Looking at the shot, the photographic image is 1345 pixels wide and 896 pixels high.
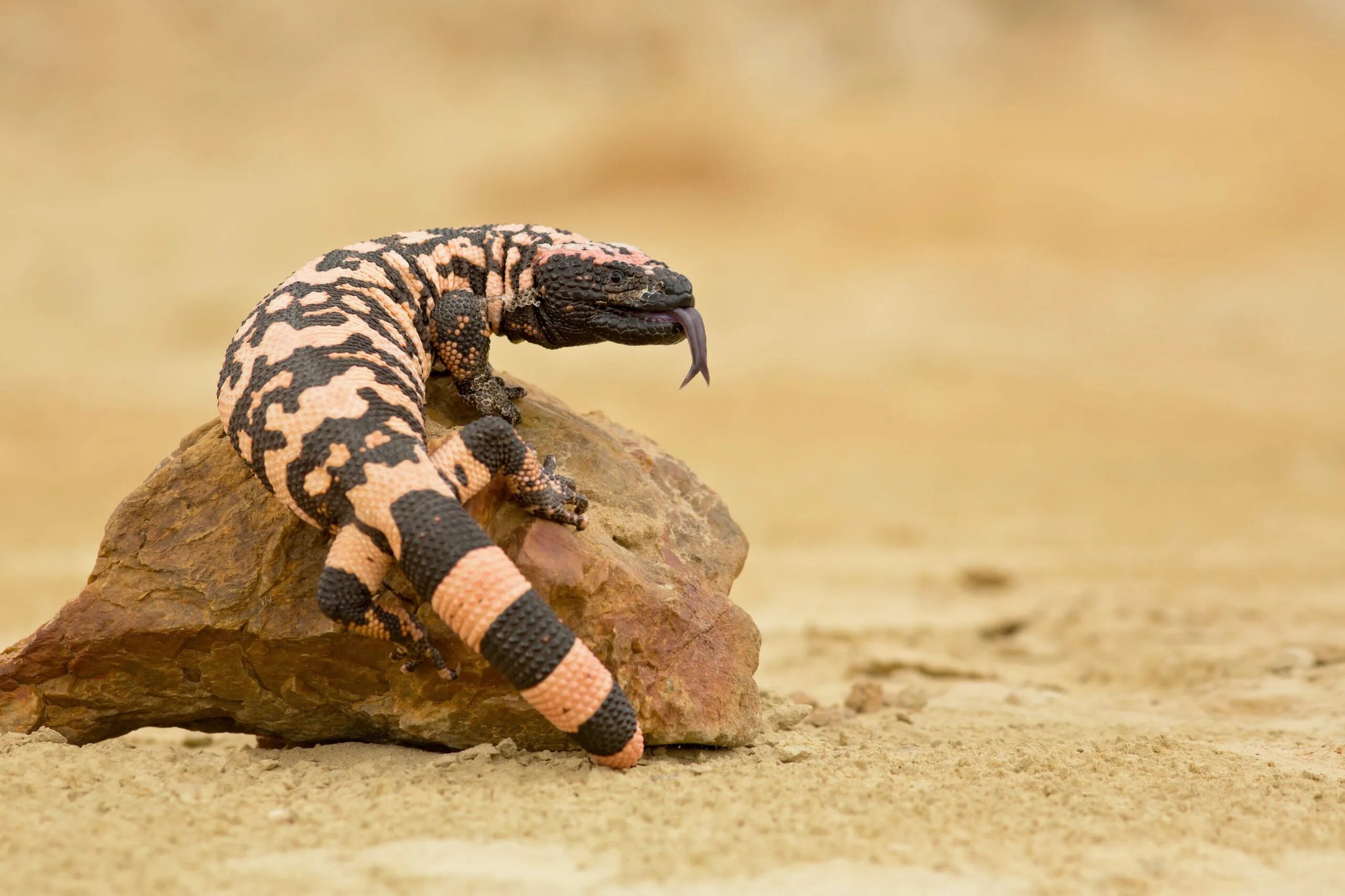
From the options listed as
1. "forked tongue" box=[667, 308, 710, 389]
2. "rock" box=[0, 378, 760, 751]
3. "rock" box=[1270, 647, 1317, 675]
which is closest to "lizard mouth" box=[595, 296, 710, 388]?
"forked tongue" box=[667, 308, 710, 389]

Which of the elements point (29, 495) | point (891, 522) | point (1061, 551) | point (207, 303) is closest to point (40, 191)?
point (207, 303)

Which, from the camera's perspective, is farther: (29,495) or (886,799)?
(29,495)

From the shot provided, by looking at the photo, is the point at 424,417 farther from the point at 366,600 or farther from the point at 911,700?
the point at 911,700

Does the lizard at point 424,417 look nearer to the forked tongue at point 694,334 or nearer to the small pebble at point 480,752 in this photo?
the forked tongue at point 694,334

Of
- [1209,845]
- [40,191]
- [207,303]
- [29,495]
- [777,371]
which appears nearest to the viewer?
[1209,845]

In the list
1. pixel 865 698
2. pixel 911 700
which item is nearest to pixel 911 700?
pixel 911 700

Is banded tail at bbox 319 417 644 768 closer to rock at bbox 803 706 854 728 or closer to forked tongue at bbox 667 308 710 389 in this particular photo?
forked tongue at bbox 667 308 710 389

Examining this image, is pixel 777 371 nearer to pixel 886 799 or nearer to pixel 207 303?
pixel 207 303
